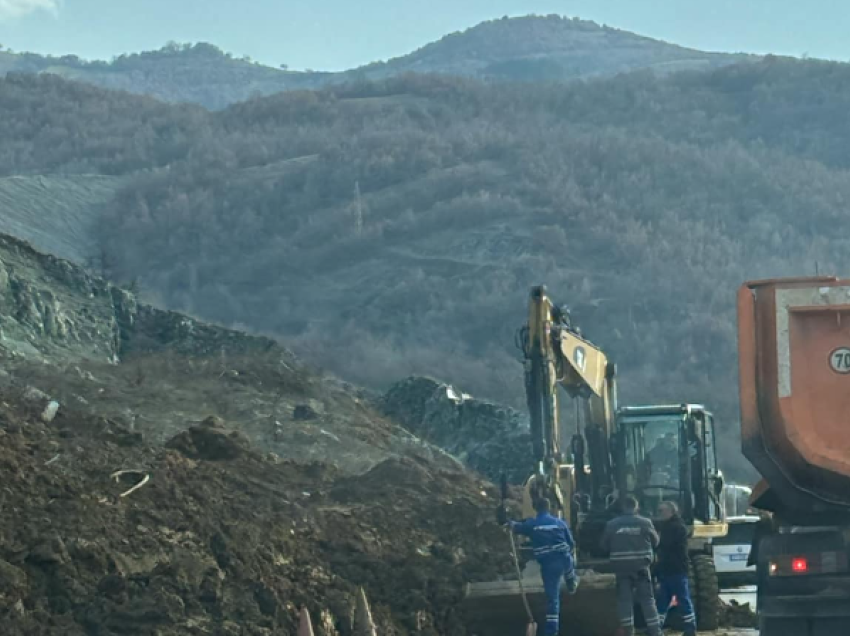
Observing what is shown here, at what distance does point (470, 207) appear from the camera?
90312 mm

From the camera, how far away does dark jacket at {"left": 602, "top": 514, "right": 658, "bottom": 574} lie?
52.2ft

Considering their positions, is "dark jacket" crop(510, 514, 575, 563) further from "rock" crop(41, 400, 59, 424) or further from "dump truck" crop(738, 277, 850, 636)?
"rock" crop(41, 400, 59, 424)

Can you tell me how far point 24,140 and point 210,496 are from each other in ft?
344

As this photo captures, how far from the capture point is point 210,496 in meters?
16.7

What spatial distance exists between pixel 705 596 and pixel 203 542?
661cm

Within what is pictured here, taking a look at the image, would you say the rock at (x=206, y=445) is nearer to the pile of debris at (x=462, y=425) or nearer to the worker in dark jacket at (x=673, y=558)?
the worker in dark jacket at (x=673, y=558)

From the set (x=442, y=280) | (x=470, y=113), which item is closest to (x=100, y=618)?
(x=442, y=280)

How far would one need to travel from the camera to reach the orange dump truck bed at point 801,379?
12797 mm

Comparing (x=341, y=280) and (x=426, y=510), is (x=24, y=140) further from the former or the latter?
(x=426, y=510)

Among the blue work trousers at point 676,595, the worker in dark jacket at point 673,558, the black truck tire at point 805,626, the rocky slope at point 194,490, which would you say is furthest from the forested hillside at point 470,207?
the black truck tire at point 805,626

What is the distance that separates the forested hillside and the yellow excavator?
32.0 m

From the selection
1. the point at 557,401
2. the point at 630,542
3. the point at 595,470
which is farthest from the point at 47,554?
the point at 595,470

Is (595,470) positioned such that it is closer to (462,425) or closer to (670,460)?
(670,460)

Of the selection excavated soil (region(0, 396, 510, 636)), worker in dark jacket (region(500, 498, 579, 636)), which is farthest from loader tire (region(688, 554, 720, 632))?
worker in dark jacket (region(500, 498, 579, 636))
